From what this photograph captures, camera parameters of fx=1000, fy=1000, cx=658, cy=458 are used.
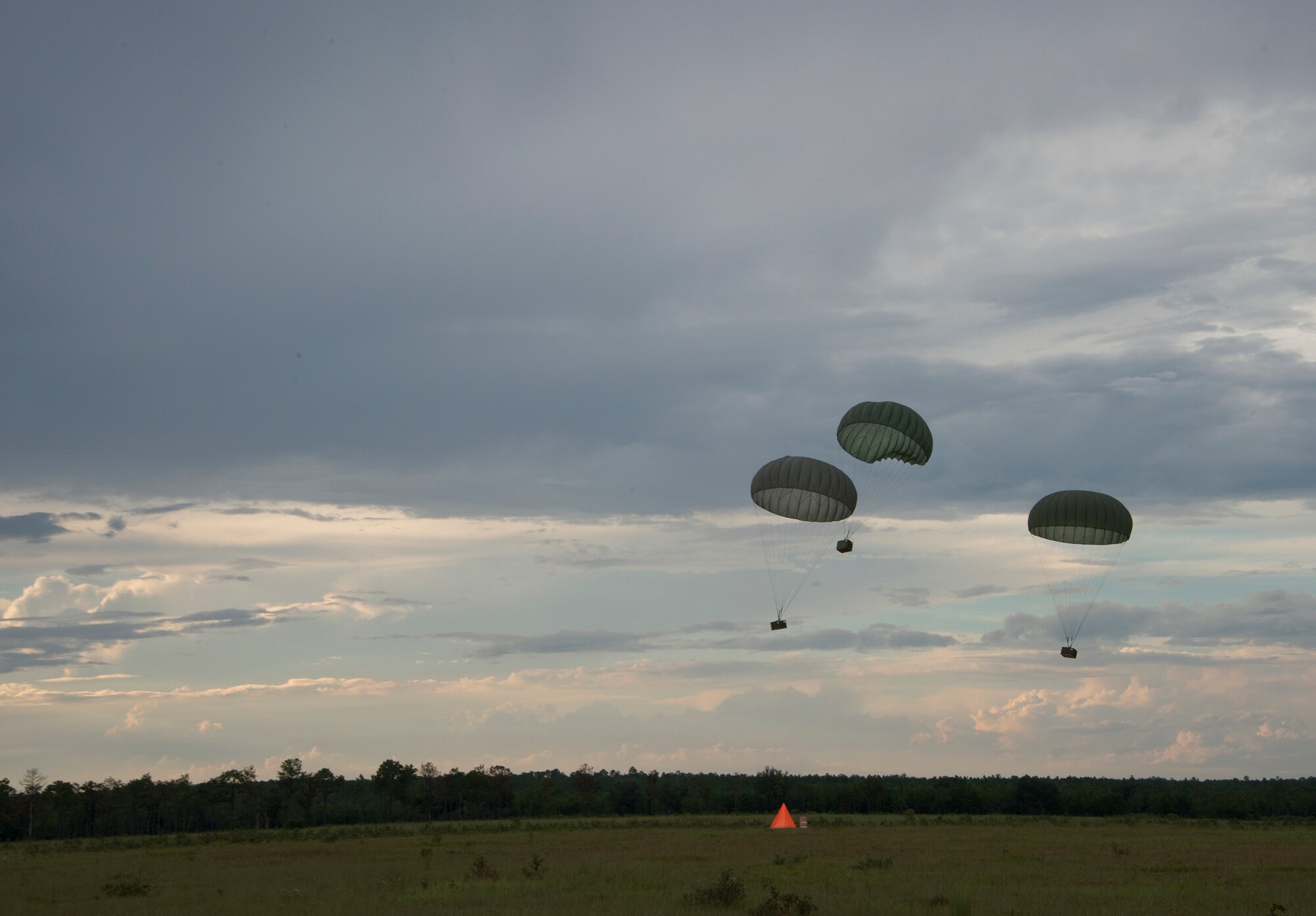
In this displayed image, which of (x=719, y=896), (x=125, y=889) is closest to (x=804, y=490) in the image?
(x=719, y=896)

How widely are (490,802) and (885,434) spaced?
351 ft

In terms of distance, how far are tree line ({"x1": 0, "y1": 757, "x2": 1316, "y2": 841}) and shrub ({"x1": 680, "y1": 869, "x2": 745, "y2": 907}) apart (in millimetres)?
96879

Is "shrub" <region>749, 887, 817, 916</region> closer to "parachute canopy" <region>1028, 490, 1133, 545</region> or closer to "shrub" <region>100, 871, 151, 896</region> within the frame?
"shrub" <region>100, 871, 151, 896</region>

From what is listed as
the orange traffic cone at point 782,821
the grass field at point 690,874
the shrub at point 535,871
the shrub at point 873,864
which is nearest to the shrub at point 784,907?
the grass field at point 690,874

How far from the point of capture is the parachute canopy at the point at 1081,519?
42344 millimetres

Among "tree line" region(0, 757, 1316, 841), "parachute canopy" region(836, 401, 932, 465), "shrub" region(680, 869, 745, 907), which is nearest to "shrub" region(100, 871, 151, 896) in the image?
"shrub" region(680, 869, 745, 907)

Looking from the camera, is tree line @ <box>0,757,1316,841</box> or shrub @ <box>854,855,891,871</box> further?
tree line @ <box>0,757,1316,841</box>

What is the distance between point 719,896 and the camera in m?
27.2

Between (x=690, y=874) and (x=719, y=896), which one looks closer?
(x=719, y=896)

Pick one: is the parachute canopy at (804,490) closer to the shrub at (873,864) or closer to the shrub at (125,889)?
the shrub at (873,864)

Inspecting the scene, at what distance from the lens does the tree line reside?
Result: 11850 cm

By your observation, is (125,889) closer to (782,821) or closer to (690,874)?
(690,874)

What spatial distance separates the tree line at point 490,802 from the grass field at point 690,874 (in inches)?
2079

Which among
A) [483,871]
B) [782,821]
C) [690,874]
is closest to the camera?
[690,874]
